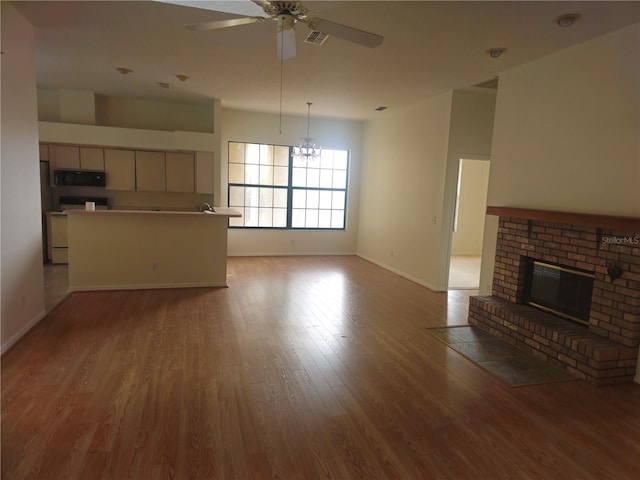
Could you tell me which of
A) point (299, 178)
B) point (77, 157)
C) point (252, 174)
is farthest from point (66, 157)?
point (299, 178)

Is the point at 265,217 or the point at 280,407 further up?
the point at 265,217

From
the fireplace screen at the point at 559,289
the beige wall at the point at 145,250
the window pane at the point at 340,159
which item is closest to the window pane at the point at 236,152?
the window pane at the point at 340,159

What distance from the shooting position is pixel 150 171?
6.86 meters

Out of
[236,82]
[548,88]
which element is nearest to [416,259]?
[548,88]

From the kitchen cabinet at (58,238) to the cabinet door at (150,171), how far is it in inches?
51.1

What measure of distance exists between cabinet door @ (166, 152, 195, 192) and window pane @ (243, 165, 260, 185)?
3.90 feet

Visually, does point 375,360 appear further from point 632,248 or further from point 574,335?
point 632,248

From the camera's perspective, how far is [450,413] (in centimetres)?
251

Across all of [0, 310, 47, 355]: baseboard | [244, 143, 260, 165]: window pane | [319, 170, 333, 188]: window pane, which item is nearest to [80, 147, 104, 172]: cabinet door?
[244, 143, 260, 165]: window pane

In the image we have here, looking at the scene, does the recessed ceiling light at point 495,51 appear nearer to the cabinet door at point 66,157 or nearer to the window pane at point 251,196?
the window pane at point 251,196

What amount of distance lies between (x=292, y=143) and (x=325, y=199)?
1.40 meters

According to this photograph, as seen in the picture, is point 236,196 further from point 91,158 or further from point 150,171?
point 91,158

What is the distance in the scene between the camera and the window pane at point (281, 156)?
8.03 m

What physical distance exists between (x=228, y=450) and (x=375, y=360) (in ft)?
4.99
